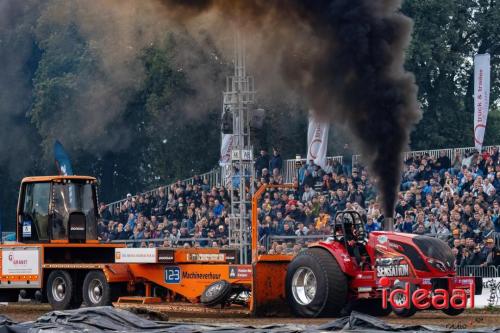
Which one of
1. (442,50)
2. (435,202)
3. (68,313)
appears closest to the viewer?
(68,313)

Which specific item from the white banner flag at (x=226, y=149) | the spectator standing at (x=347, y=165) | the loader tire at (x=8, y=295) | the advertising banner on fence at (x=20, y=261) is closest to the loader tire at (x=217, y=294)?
the advertising banner on fence at (x=20, y=261)

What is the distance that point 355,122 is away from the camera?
21266 millimetres

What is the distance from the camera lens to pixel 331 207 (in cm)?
2841

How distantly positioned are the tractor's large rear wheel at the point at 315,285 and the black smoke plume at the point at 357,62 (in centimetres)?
191

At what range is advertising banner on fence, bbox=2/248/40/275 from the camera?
2186 cm

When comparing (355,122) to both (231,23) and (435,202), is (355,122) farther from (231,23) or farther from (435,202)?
(435,202)

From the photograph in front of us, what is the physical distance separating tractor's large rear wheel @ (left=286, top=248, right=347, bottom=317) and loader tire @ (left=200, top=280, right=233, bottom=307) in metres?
1.06

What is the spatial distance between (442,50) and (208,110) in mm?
8842

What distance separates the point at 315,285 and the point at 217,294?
5.83 feet

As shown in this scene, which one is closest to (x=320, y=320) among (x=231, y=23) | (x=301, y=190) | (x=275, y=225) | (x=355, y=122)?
(x=355, y=122)

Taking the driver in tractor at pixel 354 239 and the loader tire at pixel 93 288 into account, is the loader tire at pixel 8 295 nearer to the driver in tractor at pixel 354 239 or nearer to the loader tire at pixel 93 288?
the loader tire at pixel 93 288

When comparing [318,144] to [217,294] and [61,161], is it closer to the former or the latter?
[61,161]

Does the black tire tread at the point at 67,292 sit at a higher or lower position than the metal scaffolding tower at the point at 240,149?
lower

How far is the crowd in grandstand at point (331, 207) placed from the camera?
2492cm
